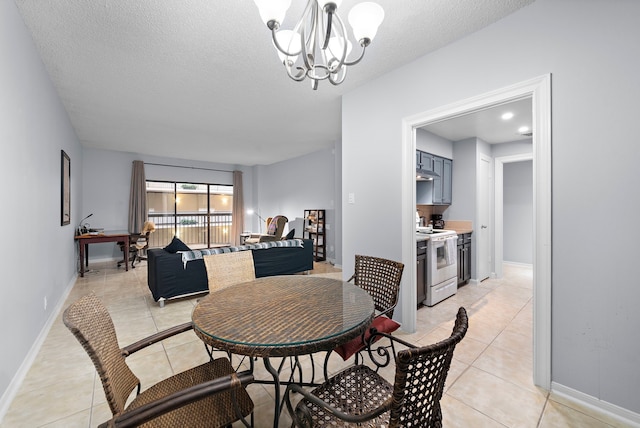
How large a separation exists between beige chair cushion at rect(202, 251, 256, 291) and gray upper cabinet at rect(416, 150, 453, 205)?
3.16 meters

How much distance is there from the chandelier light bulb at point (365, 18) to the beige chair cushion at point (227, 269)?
1704mm

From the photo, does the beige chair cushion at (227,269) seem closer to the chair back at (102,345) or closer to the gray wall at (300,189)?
the chair back at (102,345)

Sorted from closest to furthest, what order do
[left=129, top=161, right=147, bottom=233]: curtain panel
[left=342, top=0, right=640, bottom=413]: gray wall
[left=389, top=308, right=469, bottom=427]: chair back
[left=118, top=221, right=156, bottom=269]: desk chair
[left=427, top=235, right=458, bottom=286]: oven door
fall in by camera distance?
1. [left=389, top=308, right=469, bottom=427]: chair back
2. [left=342, top=0, right=640, bottom=413]: gray wall
3. [left=427, top=235, right=458, bottom=286]: oven door
4. [left=118, top=221, right=156, bottom=269]: desk chair
5. [left=129, top=161, right=147, bottom=233]: curtain panel

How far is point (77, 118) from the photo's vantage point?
163 inches

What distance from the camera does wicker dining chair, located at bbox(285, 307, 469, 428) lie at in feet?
2.43

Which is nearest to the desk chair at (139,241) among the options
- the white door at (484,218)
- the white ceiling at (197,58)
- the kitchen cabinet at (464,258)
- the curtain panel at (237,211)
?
the white ceiling at (197,58)

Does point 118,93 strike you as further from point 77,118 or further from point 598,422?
point 598,422

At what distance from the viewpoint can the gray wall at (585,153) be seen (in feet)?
4.96

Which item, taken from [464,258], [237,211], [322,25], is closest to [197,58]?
[322,25]

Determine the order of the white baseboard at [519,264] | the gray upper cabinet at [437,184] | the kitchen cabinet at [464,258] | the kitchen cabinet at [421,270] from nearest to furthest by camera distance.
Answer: the kitchen cabinet at [421,270] → the kitchen cabinet at [464,258] → the gray upper cabinet at [437,184] → the white baseboard at [519,264]

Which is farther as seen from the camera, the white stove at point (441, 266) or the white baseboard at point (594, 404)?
the white stove at point (441, 266)

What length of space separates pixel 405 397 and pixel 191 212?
8.23 meters

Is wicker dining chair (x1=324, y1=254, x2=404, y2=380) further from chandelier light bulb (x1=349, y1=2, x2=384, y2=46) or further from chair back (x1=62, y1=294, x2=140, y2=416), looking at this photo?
chandelier light bulb (x1=349, y1=2, x2=384, y2=46)

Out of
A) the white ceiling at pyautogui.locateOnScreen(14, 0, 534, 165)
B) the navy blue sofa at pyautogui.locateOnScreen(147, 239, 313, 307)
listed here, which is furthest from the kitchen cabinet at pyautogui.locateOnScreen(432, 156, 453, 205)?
the navy blue sofa at pyautogui.locateOnScreen(147, 239, 313, 307)
